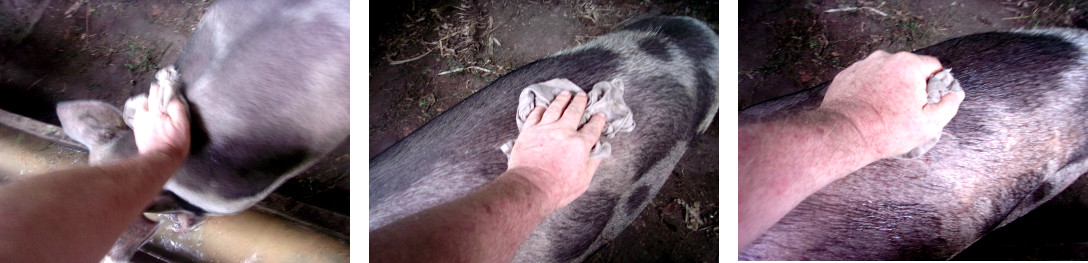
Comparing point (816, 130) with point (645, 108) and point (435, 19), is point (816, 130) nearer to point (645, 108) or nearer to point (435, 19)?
point (645, 108)

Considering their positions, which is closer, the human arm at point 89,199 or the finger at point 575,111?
the human arm at point 89,199

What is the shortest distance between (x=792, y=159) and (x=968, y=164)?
493 millimetres

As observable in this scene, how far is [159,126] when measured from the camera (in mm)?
1390

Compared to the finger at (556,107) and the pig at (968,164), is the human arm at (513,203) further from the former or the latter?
the pig at (968,164)

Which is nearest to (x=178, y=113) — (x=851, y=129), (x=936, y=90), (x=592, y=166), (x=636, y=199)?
(x=592, y=166)

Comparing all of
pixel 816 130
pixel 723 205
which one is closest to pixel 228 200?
pixel 723 205

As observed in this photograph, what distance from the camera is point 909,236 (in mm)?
1412

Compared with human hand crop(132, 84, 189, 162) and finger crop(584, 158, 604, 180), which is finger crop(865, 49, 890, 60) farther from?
human hand crop(132, 84, 189, 162)

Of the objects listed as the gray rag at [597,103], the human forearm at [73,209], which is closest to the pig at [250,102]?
the human forearm at [73,209]

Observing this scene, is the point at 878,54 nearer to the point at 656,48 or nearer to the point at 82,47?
the point at 656,48

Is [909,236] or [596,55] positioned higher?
[596,55]

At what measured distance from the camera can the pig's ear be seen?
4.42 feet

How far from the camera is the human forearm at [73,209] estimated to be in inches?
40.0

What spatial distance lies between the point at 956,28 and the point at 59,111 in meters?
2.33
